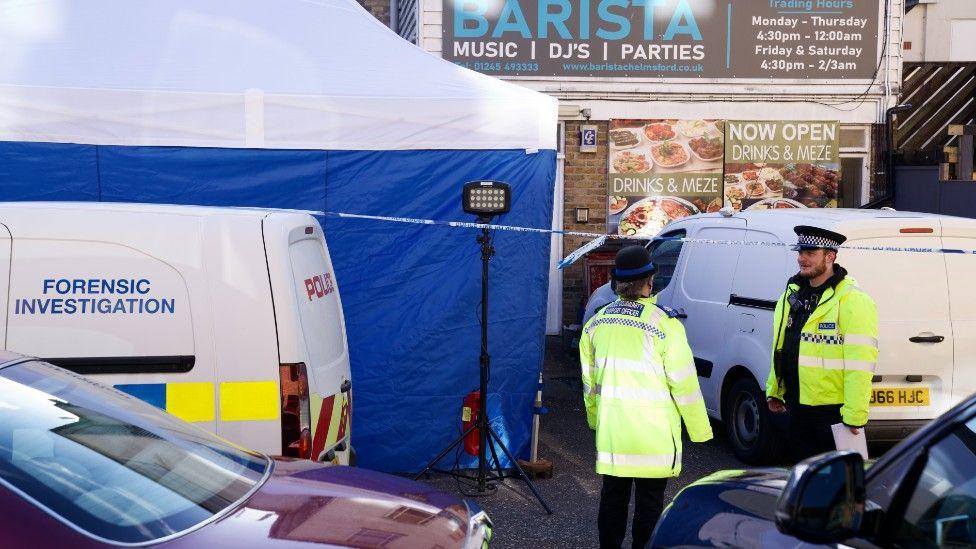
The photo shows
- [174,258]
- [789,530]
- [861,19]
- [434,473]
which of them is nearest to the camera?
[789,530]

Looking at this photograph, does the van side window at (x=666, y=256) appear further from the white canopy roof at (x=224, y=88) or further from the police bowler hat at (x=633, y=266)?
the police bowler hat at (x=633, y=266)

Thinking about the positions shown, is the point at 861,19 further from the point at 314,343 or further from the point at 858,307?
the point at 314,343

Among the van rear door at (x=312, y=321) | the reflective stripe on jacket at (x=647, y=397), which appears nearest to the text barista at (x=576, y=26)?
the van rear door at (x=312, y=321)

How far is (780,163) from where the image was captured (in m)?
13.1

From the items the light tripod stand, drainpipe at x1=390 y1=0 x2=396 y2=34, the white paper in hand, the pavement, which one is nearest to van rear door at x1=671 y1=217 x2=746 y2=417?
the pavement

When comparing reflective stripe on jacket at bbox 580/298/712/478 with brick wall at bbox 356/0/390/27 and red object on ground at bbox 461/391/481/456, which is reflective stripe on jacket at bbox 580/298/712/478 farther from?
brick wall at bbox 356/0/390/27

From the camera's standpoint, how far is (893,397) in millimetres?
6926

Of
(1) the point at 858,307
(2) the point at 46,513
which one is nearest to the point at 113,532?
(2) the point at 46,513

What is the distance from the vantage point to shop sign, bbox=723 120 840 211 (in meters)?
13.1

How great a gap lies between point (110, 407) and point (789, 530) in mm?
2133

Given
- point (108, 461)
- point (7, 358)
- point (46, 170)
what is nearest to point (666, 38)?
point (46, 170)

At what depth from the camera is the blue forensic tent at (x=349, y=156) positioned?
276 inches

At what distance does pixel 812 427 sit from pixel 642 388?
1409 mm

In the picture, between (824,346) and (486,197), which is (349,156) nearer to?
(486,197)
